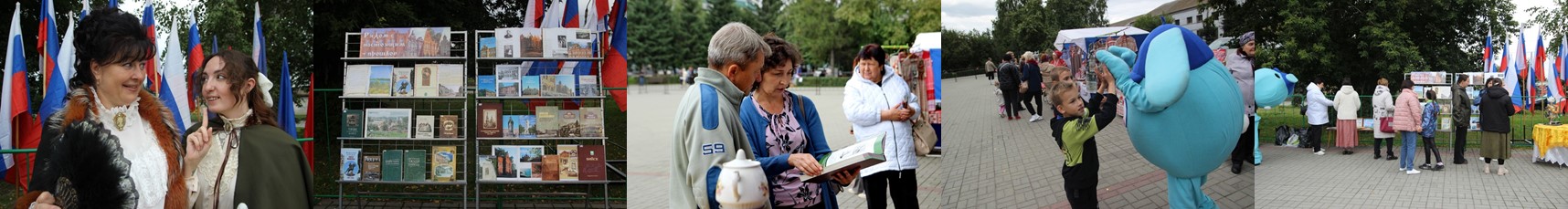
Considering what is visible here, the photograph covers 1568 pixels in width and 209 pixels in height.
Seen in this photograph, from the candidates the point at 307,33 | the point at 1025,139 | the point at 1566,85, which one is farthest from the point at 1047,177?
the point at 1566,85

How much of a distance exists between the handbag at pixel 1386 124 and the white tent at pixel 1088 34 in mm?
7645

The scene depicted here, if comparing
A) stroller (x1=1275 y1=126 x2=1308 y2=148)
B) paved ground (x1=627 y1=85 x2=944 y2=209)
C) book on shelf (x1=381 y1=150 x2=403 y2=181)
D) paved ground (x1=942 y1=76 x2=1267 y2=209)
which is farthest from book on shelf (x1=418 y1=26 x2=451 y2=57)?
stroller (x1=1275 y1=126 x2=1308 y2=148)

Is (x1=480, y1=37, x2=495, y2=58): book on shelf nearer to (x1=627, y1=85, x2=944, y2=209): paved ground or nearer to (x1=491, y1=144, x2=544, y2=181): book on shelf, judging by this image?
(x1=491, y1=144, x2=544, y2=181): book on shelf

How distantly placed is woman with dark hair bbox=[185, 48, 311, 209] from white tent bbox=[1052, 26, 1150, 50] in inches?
106

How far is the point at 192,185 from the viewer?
4.02 meters

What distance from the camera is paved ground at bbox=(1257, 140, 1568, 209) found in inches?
286

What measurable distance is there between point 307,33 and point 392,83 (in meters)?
0.36

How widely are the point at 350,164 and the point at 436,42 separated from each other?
650 mm

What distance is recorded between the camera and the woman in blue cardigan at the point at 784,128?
288cm

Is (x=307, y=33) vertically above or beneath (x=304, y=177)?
above

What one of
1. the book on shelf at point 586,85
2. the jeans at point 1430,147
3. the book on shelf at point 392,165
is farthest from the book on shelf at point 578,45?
the jeans at point 1430,147

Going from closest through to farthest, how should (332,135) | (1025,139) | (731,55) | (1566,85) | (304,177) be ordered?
(731,55) → (1025,139) → (304,177) → (332,135) → (1566,85)

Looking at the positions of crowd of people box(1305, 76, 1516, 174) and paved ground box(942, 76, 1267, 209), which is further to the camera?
crowd of people box(1305, 76, 1516, 174)

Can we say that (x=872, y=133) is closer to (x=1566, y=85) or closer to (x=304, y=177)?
(x=304, y=177)
